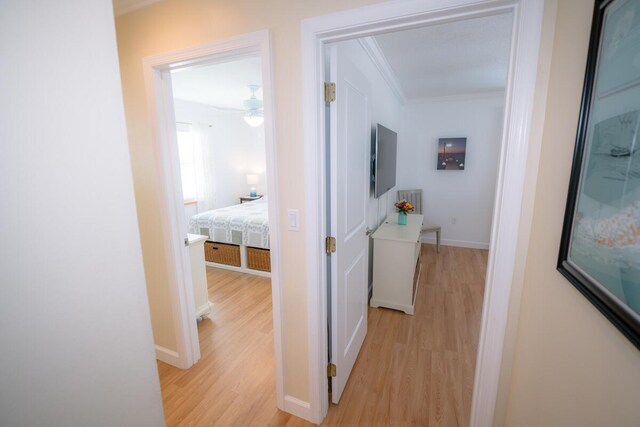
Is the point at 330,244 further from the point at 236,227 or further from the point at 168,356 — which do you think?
the point at 236,227

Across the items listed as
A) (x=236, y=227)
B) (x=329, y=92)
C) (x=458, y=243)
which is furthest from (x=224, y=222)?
(x=458, y=243)

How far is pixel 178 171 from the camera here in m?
1.85

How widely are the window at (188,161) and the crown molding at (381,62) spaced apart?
3.65 metres

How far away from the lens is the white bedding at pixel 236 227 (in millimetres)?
3551

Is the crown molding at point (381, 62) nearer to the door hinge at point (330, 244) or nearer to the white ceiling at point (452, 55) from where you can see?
the white ceiling at point (452, 55)

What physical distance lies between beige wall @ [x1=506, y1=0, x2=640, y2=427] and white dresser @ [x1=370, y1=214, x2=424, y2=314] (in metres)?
1.55

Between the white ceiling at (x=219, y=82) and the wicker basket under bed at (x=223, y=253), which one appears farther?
the wicker basket under bed at (x=223, y=253)

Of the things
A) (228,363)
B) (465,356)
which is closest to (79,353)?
(228,363)

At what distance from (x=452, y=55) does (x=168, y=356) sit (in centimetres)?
355

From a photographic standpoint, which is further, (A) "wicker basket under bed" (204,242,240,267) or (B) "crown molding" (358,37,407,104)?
(A) "wicker basket under bed" (204,242,240,267)

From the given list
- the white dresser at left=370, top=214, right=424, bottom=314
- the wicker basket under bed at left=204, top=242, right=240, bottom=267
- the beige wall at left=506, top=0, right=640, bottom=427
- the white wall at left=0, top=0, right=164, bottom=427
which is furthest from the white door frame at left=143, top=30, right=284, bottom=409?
the wicker basket under bed at left=204, top=242, right=240, bottom=267

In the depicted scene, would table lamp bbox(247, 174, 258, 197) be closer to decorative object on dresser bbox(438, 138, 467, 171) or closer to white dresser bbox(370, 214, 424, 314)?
decorative object on dresser bbox(438, 138, 467, 171)

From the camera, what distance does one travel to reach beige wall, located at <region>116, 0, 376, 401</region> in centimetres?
130

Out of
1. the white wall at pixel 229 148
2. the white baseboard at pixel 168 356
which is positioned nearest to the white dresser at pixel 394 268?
the white baseboard at pixel 168 356
